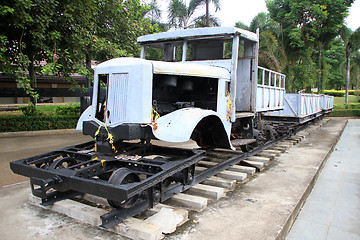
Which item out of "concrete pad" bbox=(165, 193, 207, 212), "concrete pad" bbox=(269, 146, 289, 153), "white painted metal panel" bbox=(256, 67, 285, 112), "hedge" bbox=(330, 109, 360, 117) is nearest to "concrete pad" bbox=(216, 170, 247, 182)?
"concrete pad" bbox=(165, 193, 207, 212)

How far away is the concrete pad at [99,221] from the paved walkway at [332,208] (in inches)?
65.3

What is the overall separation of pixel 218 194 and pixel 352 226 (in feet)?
5.89

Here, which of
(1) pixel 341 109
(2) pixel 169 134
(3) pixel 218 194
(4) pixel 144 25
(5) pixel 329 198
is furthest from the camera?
(1) pixel 341 109

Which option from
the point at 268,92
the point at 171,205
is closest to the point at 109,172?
the point at 171,205

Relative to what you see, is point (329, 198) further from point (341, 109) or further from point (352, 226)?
point (341, 109)

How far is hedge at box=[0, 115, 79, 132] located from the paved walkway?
9.39 meters

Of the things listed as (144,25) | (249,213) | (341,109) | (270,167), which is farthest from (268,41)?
(249,213)

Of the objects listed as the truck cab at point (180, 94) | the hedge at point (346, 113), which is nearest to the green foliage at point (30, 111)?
the truck cab at point (180, 94)

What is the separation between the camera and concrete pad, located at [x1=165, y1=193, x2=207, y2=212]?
3860 mm

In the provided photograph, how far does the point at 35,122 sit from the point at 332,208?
10.1 meters

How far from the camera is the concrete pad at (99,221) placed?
10.0 feet

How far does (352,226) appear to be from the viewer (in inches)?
147

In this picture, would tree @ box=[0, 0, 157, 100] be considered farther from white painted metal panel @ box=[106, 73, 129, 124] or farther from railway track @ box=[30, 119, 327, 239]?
railway track @ box=[30, 119, 327, 239]

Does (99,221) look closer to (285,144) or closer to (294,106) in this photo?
(285,144)
